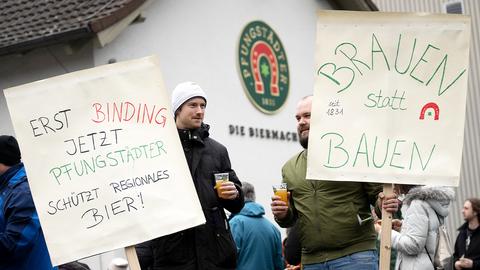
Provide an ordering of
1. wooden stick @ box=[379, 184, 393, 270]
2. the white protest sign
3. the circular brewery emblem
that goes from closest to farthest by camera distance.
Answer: wooden stick @ box=[379, 184, 393, 270] → the white protest sign → the circular brewery emblem

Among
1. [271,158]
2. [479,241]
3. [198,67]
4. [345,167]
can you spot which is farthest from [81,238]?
[271,158]

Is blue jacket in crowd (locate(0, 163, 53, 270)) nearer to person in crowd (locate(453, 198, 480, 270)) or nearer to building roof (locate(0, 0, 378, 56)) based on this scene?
person in crowd (locate(453, 198, 480, 270))

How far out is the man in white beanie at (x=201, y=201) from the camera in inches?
275

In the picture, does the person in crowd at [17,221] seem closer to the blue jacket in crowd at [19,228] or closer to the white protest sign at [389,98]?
the blue jacket in crowd at [19,228]

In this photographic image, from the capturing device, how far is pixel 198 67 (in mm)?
16562

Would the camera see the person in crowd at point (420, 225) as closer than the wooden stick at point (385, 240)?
No

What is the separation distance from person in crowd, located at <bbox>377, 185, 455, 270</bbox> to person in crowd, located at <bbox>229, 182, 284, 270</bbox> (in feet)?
4.56

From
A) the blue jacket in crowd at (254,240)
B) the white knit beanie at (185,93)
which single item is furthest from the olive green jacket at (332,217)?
the blue jacket in crowd at (254,240)

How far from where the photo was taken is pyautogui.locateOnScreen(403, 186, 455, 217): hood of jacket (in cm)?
923

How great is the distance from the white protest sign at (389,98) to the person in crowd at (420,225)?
2.21m

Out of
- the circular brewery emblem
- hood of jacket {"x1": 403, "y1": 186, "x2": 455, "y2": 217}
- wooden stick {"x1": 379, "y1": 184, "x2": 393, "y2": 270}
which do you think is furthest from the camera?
the circular brewery emblem

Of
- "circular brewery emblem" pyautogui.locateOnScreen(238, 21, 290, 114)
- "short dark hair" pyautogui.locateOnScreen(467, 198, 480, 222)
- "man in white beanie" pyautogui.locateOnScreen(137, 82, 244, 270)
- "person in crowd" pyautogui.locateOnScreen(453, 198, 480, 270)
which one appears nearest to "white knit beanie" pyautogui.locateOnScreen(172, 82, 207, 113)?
"man in white beanie" pyautogui.locateOnScreen(137, 82, 244, 270)

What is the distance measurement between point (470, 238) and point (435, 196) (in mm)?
3300

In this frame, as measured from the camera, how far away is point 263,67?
1822 centimetres
